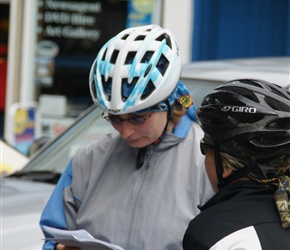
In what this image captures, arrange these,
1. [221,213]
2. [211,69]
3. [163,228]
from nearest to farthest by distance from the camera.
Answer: [221,213] → [163,228] → [211,69]

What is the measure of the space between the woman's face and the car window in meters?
1.65

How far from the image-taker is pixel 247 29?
34.3 ft

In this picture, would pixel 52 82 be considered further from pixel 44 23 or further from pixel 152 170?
pixel 152 170

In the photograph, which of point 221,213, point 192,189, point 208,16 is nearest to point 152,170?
point 192,189

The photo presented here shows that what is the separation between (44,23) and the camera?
1042 centimetres

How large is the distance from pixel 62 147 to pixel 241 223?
110 inches

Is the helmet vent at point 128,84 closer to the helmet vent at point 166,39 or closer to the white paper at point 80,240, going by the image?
the helmet vent at point 166,39

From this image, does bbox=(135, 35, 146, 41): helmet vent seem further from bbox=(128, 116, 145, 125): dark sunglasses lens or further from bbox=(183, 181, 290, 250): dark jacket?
bbox=(183, 181, 290, 250): dark jacket

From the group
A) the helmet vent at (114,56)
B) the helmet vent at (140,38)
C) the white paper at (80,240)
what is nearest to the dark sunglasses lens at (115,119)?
the helmet vent at (114,56)

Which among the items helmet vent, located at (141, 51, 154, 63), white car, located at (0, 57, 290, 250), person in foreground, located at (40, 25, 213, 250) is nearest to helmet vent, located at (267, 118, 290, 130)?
person in foreground, located at (40, 25, 213, 250)

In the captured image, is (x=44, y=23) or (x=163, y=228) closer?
(x=163, y=228)

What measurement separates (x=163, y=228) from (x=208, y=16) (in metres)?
7.35

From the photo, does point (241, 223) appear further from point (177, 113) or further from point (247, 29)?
point (247, 29)

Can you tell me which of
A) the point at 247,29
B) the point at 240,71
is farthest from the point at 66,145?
the point at 247,29
